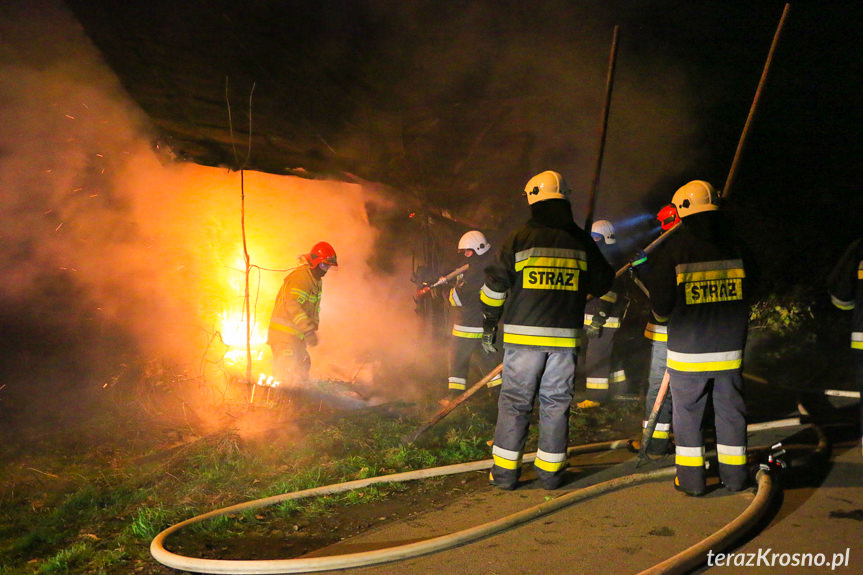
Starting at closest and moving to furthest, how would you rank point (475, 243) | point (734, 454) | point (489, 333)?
point (734, 454)
point (489, 333)
point (475, 243)

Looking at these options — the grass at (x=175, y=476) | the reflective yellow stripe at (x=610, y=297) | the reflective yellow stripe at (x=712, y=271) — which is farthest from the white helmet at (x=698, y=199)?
the reflective yellow stripe at (x=610, y=297)

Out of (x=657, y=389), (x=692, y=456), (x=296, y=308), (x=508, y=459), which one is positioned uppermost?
(x=296, y=308)

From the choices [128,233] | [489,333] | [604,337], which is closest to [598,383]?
[604,337]

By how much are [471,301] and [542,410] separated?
3.34 meters

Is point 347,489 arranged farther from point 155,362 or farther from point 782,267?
point 782,267

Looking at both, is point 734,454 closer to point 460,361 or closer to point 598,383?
point 598,383

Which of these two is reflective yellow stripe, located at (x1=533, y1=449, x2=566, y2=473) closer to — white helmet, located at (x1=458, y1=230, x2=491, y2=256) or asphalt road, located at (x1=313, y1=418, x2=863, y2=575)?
asphalt road, located at (x1=313, y1=418, x2=863, y2=575)

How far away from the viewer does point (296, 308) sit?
7.41 meters

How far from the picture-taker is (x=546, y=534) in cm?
346

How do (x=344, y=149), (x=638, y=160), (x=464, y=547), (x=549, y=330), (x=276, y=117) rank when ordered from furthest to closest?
(x=638, y=160) < (x=344, y=149) < (x=276, y=117) < (x=549, y=330) < (x=464, y=547)

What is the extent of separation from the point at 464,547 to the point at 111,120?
644 cm

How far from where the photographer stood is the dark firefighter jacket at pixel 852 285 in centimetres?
452

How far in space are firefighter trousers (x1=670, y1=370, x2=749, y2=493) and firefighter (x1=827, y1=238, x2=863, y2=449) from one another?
4.08 ft

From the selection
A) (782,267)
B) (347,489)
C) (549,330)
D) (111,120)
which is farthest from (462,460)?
(782,267)
